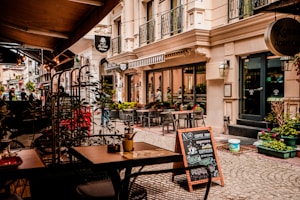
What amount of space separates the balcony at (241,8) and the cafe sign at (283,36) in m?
3.79

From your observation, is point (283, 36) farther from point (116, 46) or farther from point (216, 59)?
point (116, 46)

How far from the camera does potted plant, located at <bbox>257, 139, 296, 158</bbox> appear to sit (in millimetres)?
6739

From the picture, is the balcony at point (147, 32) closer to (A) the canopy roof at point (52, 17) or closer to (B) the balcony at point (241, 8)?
(B) the balcony at point (241, 8)

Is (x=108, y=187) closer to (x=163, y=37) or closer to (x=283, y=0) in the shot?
(x=283, y=0)

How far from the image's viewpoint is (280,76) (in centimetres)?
873

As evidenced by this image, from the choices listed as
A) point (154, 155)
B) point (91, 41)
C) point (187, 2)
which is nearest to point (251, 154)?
point (154, 155)

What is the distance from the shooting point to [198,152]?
15.5 feet

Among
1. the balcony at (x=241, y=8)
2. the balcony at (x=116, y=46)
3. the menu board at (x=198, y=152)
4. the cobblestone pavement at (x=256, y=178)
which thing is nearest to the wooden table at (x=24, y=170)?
the menu board at (x=198, y=152)

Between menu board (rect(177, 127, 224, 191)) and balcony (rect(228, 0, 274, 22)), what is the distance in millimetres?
6171

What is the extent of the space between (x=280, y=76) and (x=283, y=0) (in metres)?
3.60

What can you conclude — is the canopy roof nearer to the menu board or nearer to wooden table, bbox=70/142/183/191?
wooden table, bbox=70/142/183/191

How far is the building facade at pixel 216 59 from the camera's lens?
909cm

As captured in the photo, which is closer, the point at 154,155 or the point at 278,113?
the point at 154,155

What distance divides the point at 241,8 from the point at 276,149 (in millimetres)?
5344
